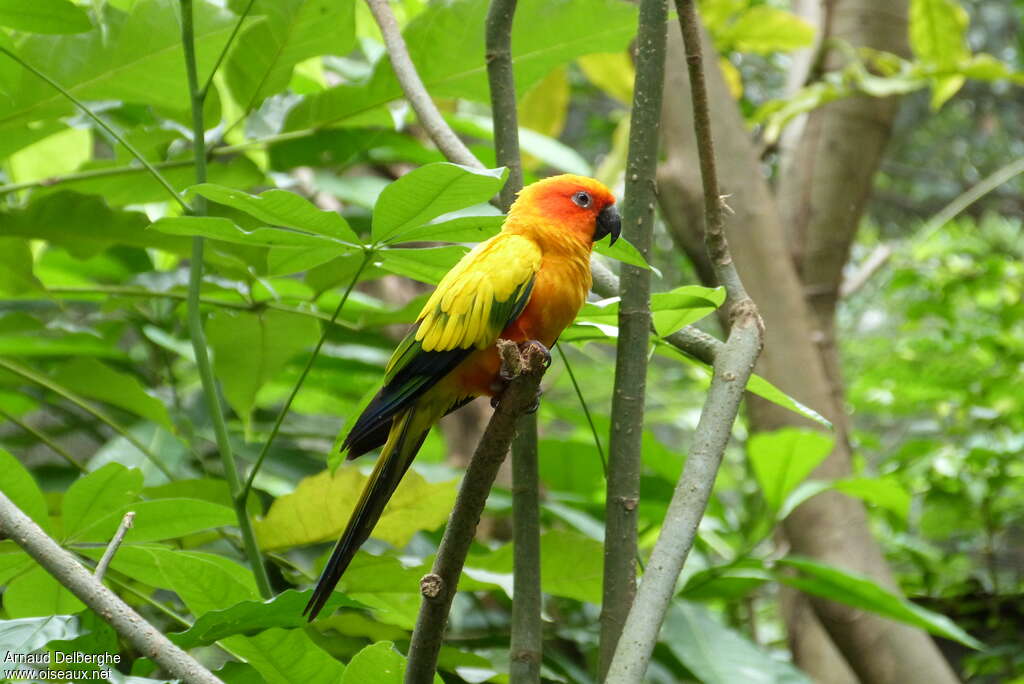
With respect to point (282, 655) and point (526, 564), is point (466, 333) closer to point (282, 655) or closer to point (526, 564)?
point (526, 564)

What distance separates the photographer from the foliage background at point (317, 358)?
1547 mm

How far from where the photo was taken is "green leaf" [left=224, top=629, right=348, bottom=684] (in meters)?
1.36

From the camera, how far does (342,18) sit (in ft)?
6.39

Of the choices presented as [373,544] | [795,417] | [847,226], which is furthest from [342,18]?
[847,226]

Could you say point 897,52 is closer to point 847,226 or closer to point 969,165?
point 847,226

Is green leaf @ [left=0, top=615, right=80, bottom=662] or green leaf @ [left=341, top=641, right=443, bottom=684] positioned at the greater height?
green leaf @ [left=341, top=641, right=443, bottom=684]

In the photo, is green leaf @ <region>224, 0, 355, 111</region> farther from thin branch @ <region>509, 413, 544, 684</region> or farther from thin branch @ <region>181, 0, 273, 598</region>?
thin branch @ <region>509, 413, 544, 684</region>

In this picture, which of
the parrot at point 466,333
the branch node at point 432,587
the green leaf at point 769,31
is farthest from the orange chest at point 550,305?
the green leaf at point 769,31

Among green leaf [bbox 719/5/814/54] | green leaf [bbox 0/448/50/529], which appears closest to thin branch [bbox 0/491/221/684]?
green leaf [bbox 0/448/50/529]

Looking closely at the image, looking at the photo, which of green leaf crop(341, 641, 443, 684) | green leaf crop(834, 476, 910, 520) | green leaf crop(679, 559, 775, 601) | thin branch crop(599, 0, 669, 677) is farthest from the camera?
green leaf crop(834, 476, 910, 520)

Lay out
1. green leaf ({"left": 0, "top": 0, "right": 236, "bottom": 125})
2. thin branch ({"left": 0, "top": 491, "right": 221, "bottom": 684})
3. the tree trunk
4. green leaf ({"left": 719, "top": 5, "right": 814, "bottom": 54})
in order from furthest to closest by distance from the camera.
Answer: green leaf ({"left": 719, "top": 5, "right": 814, "bottom": 54}) → the tree trunk → green leaf ({"left": 0, "top": 0, "right": 236, "bottom": 125}) → thin branch ({"left": 0, "top": 491, "right": 221, "bottom": 684})

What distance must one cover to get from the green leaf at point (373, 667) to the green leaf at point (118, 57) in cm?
121

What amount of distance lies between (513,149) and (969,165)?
22.4 feet

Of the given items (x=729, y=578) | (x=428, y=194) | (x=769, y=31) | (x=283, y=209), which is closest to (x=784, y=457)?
(x=729, y=578)
